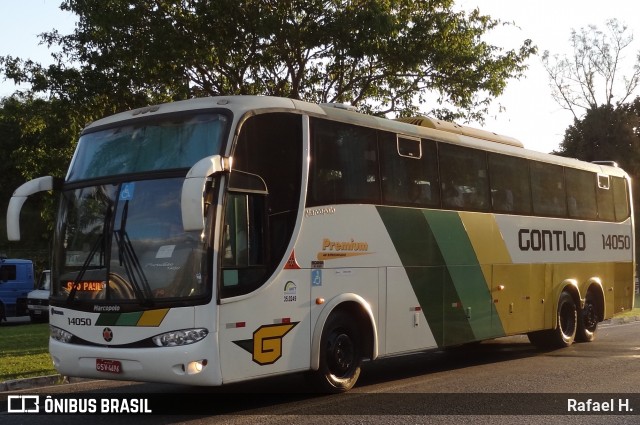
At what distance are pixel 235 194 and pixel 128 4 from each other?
32.9 feet

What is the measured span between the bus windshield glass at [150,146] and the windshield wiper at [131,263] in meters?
0.61

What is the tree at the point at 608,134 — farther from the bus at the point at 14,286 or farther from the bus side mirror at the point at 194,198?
the bus side mirror at the point at 194,198

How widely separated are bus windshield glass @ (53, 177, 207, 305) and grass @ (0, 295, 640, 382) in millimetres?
3247

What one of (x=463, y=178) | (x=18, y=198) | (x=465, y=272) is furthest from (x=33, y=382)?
(x=463, y=178)

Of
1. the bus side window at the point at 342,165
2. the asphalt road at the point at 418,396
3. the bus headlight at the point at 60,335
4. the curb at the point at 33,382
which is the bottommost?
the asphalt road at the point at 418,396

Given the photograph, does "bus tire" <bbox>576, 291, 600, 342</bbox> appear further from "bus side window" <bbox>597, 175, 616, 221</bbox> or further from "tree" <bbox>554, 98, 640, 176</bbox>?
"tree" <bbox>554, 98, 640, 176</bbox>

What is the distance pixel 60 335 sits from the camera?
9.91 metres

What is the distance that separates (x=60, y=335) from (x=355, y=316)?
12.2ft

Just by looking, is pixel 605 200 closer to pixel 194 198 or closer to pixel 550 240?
pixel 550 240

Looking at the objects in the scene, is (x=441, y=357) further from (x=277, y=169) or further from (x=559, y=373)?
(x=277, y=169)

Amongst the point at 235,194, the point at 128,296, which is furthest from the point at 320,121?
the point at 128,296

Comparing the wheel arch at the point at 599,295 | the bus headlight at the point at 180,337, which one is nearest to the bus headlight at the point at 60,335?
A: the bus headlight at the point at 180,337

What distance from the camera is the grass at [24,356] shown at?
12789mm

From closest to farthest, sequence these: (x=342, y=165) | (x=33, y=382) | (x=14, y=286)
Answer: (x=342, y=165), (x=33, y=382), (x=14, y=286)
